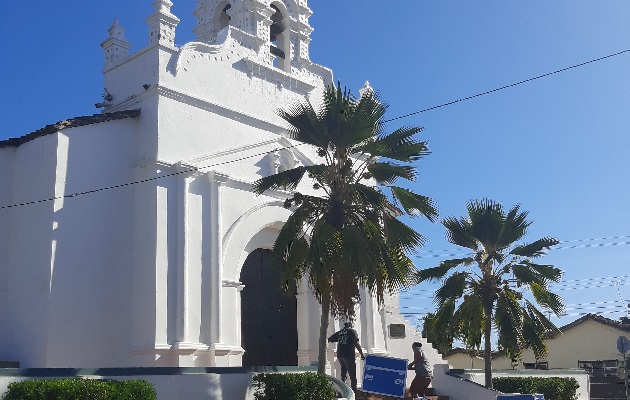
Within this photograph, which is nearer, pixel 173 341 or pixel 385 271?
pixel 385 271

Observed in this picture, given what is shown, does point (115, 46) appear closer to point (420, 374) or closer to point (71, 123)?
point (71, 123)

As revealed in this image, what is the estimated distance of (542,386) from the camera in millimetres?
21703

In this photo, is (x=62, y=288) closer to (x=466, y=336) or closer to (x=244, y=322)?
(x=244, y=322)

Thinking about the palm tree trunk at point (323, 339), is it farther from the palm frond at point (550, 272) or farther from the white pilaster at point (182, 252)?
the palm frond at point (550, 272)

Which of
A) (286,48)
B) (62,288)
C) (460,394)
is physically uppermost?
(286,48)

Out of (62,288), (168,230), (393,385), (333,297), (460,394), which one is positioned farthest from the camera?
(460,394)

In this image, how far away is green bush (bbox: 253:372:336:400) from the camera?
14016mm

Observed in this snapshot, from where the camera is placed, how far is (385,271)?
1520 centimetres

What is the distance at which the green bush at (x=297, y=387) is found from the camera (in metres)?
14.0

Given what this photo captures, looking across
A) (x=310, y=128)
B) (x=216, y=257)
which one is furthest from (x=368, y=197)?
→ (x=216, y=257)

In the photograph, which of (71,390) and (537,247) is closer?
(71,390)

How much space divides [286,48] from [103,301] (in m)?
9.71

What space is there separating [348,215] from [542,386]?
9748 mm

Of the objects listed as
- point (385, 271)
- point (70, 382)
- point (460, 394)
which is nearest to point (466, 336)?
point (460, 394)
